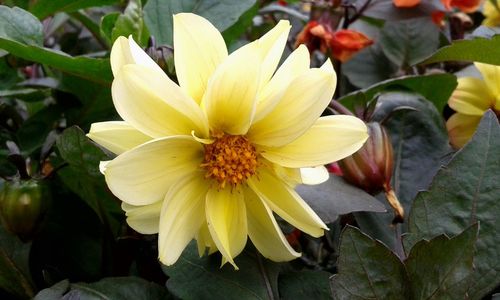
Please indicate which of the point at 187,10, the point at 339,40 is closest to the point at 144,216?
the point at 187,10

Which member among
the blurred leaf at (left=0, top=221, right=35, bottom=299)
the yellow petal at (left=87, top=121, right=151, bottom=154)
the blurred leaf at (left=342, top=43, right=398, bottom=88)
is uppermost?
the yellow petal at (left=87, top=121, right=151, bottom=154)

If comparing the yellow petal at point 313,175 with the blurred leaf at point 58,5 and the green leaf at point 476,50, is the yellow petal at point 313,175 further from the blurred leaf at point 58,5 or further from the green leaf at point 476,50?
the blurred leaf at point 58,5

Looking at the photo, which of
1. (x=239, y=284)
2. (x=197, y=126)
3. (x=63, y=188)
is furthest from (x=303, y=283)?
(x=63, y=188)

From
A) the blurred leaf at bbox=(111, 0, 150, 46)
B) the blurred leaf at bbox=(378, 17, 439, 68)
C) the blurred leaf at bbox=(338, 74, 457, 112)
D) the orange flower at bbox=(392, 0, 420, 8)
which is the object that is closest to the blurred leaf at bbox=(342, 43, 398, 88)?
the blurred leaf at bbox=(378, 17, 439, 68)

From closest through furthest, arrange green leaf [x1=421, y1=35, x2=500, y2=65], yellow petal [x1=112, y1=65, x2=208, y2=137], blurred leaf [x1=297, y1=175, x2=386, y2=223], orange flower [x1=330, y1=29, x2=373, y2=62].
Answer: yellow petal [x1=112, y1=65, x2=208, y2=137] < blurred leaf [x1=297, y1=175, x2=386, y2=223] < green leaf [x1=421, y1=35, x2=500, y2=65] < orange flower [x1=330, y1=29, x2=373, y2=62]

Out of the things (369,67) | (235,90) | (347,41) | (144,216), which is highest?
(235,90)

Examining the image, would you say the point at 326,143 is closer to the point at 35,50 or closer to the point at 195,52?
the point at 195,52

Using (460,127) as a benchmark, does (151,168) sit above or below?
above

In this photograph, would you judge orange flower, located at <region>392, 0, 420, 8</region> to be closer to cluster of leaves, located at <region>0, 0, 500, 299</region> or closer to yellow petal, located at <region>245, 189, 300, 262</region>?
cluster of leaves, located at <region>0, 0, 500, 299</region>
